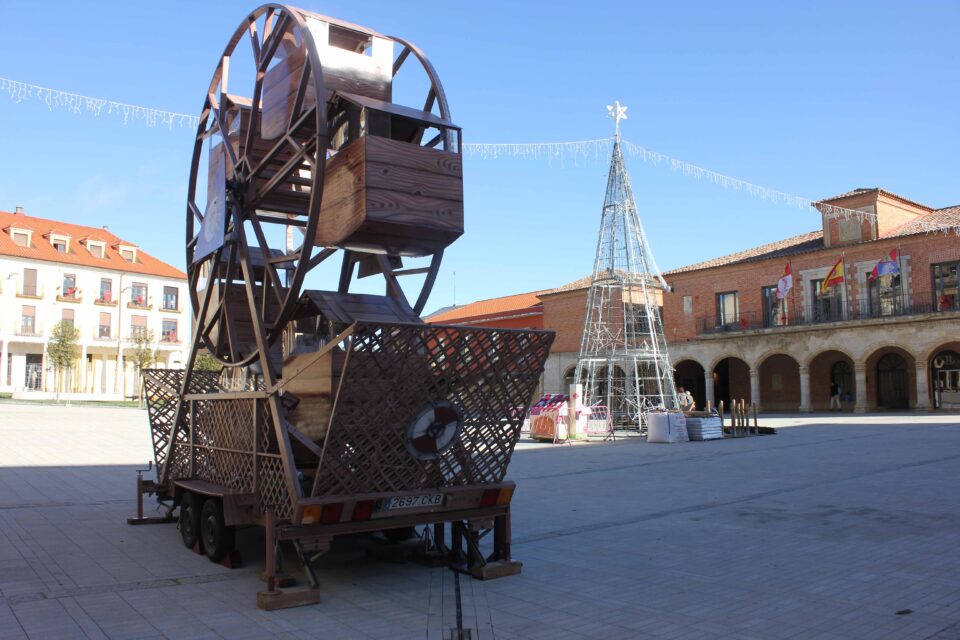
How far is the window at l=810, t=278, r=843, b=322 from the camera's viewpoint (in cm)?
3812

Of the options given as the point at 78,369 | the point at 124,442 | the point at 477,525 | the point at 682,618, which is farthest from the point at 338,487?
the point at 78,369

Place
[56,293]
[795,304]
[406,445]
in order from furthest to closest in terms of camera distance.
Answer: [56,293], [795,304], [406,445]

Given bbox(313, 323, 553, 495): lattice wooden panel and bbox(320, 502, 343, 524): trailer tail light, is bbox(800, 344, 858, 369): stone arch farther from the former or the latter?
bbox(320, 502, 343, 524): trailer tail light

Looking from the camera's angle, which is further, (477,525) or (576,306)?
(576,306)

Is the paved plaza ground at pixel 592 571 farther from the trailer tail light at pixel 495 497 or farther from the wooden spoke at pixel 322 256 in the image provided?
the wooden spoke at pixel 322 256

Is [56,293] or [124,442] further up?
[56,293]

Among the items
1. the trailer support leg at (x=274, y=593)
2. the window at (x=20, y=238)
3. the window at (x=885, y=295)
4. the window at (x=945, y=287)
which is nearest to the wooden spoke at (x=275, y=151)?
the trailer support leg at (x=274, y=593)

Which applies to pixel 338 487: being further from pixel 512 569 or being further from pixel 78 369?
pixel 78 369

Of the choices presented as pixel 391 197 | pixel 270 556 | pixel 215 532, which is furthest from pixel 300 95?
pixel 215 532

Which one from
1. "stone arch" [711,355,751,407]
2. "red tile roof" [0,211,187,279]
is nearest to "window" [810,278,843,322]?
"stone arch" [711,355,751,407]

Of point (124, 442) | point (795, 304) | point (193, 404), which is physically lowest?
point (124, 442)

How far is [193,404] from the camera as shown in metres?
8.06

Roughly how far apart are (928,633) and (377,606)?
Answer: 3620mm

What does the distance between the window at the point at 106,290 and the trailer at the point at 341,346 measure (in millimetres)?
63497
